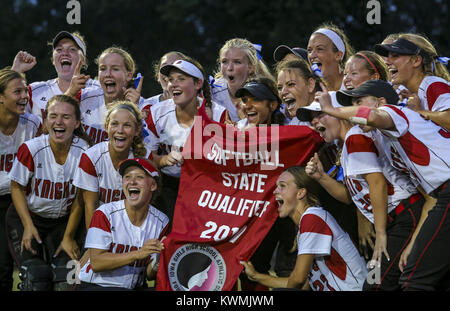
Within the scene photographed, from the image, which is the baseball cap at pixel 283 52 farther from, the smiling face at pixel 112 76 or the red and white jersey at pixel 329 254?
the red and white jersey at pixel 329 254

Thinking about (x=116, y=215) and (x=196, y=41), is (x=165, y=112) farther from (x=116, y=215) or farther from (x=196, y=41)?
(x=196, y=41)

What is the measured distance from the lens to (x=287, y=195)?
16.3 ft

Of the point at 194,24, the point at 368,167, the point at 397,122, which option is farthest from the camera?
the point at 194,24

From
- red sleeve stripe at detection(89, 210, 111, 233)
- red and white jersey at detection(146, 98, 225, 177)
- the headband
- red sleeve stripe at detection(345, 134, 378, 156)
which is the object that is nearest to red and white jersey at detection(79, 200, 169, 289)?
red sleeve stripe at detection(89, 210, 111, 233)

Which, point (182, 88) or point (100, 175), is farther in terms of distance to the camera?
point (182, 88)

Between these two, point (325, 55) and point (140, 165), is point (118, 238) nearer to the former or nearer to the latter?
point (140, 165)

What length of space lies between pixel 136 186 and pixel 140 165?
6.2 inches

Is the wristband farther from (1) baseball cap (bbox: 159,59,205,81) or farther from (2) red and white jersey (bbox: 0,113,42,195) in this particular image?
(2) red and white jersey (bbox: 0,113,42,195)

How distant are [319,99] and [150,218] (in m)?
1.73

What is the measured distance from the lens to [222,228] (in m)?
5.11

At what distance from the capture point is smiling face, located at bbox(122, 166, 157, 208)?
17.2 ft

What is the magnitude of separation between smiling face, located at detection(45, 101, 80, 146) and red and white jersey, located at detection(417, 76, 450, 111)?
266 cm

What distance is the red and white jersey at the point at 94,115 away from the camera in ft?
20.1

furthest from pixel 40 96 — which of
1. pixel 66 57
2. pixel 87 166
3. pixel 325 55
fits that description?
pixel 325 55
